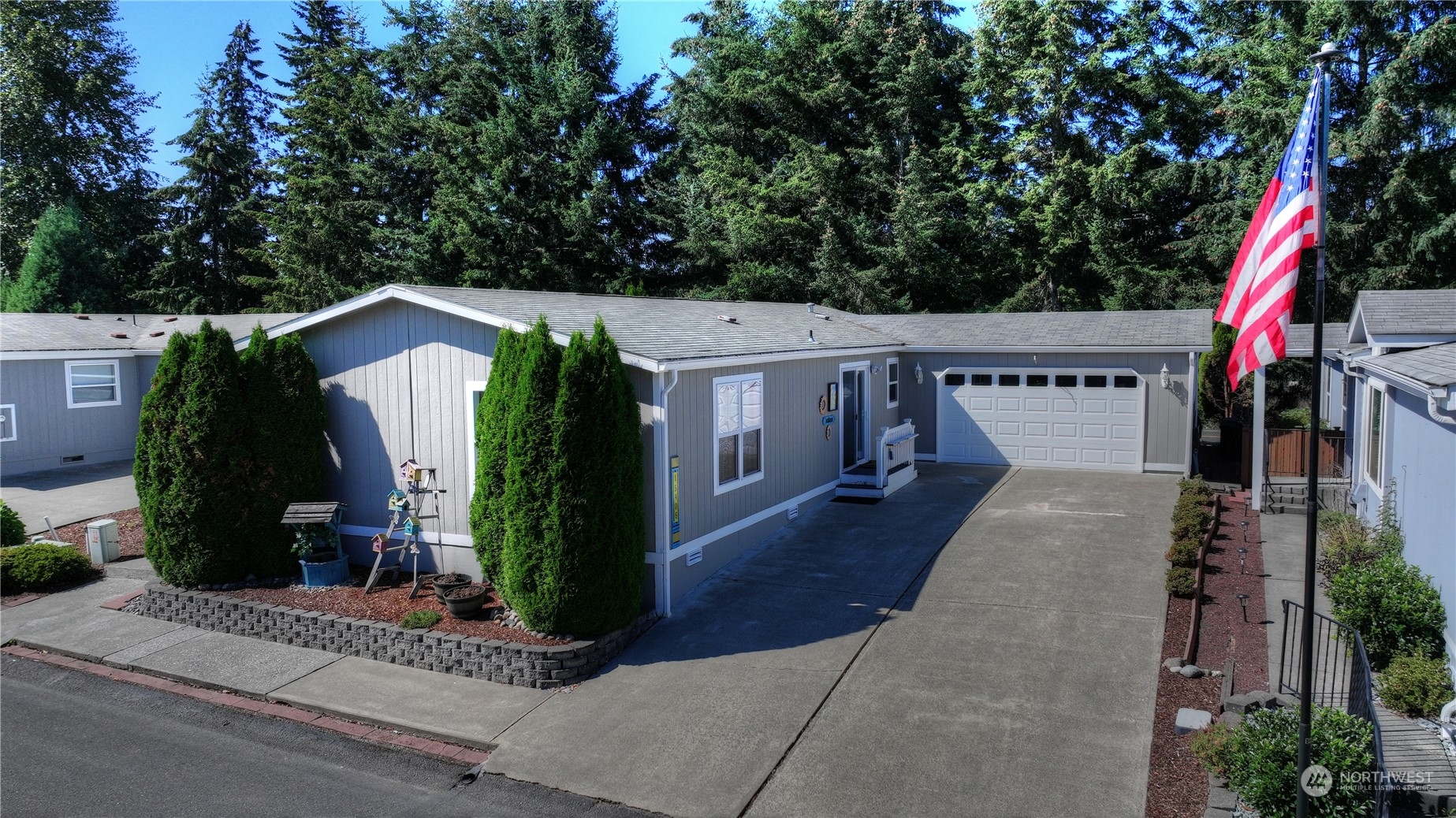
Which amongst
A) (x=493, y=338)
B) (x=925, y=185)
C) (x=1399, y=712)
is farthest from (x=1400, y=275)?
(x=493, y=338)

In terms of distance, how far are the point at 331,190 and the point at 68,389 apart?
55.7ft

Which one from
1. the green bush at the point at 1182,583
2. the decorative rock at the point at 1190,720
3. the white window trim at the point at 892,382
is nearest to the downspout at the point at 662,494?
the decorative rock at the point at 1190,720

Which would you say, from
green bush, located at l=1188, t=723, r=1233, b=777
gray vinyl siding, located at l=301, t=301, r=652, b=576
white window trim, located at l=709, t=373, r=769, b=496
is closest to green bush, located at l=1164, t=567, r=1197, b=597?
green bush, located at l=1188, t=723, r=1233, b=777

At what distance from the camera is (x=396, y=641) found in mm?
8203

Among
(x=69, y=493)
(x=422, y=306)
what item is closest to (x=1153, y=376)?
(x=422, y=306)

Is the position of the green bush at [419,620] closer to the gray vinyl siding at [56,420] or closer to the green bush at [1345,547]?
the green bush at [1345,547]

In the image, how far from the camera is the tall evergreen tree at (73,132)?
115ft

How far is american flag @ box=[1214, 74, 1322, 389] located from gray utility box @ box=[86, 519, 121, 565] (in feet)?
44.7

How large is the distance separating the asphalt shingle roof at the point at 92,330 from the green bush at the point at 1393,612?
18.6 metres

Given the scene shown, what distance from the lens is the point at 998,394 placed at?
55.5 ft

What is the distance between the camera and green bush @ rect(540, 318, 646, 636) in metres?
7.81

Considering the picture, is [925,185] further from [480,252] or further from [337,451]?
[337,451]

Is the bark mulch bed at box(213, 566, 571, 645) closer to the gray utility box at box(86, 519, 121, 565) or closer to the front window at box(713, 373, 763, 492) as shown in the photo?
the front window at box(713, 373, 763, 492)

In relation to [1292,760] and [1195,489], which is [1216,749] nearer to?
[1292,760]
